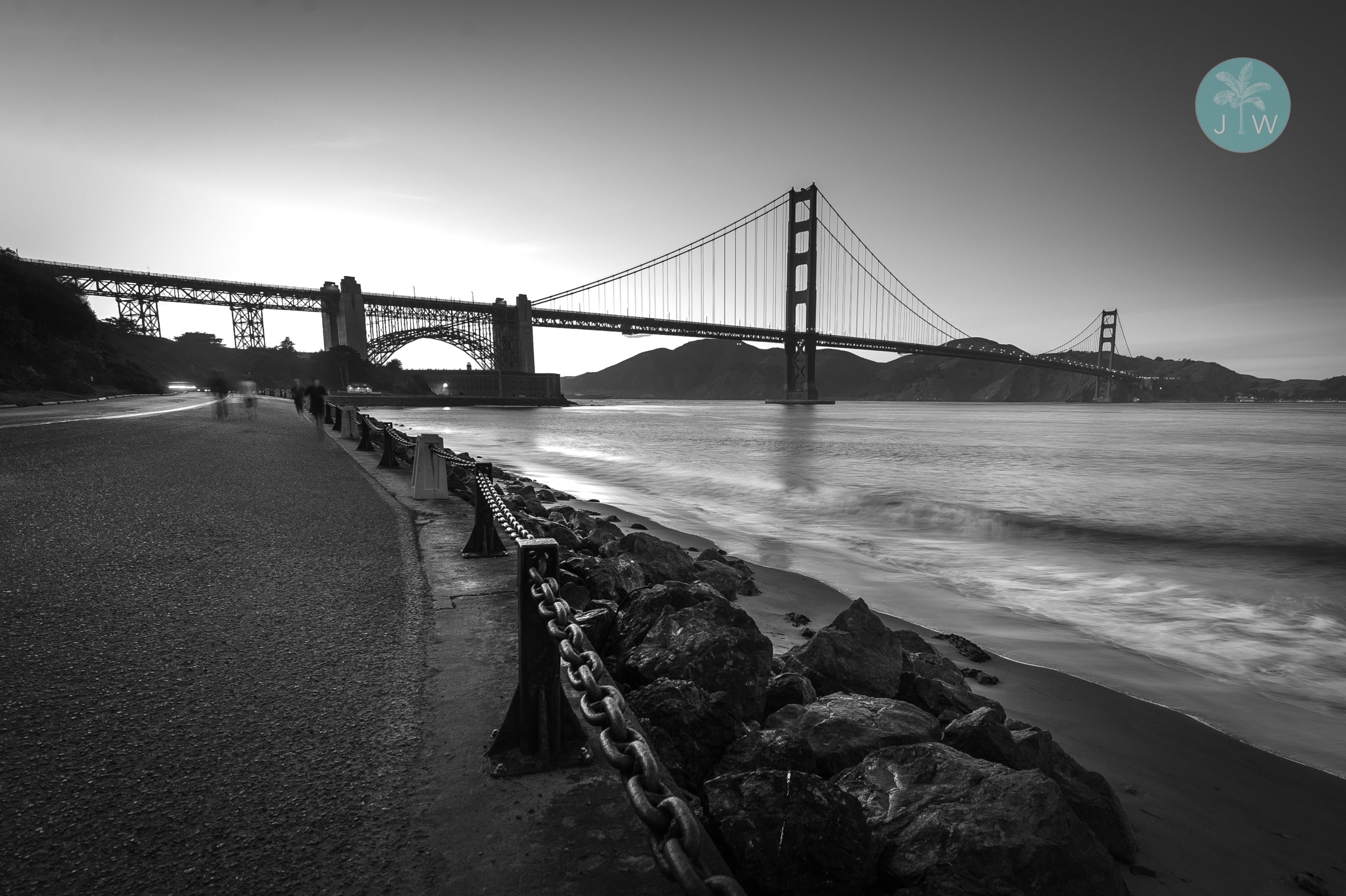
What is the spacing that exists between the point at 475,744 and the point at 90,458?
8443mm

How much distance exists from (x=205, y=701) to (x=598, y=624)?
59.4 inches

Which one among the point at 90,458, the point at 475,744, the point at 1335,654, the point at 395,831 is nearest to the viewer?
the point at 395,831

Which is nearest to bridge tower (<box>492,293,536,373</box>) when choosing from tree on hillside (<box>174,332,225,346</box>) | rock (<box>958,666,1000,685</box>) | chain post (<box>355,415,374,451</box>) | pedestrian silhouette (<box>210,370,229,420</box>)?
tree on hillside (<box>174,332,225,346</box>)

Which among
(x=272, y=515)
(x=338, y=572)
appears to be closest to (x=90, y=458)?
(x=272, y=515)

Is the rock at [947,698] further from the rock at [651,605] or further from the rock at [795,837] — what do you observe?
the rock at [795,837]

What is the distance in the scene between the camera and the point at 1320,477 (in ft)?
57.9

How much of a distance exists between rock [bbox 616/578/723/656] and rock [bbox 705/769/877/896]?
132 centimetres

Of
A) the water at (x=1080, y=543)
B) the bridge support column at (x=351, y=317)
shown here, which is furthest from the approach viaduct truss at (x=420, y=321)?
the water at (x=1080, y=543)

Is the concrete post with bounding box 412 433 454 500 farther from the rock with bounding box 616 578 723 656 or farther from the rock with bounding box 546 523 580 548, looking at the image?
the rock with bounding box 616 578 723 656

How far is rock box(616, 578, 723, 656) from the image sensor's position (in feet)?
9.77

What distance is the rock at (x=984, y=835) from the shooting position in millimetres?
1675

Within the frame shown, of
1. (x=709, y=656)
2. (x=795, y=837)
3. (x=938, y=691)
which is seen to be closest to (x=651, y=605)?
(x=709, y=656)

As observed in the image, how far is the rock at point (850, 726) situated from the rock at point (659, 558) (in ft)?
6.96

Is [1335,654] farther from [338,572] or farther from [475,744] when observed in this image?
[338,572]
